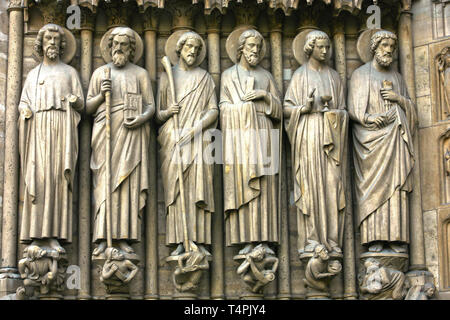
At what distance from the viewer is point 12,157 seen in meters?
14.2

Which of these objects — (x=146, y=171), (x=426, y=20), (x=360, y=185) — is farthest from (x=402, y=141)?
(x=146, y=171)

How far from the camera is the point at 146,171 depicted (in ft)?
46.2

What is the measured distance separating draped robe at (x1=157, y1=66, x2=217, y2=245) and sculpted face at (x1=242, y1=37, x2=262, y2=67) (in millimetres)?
536

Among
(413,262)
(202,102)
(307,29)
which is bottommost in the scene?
(413,262)

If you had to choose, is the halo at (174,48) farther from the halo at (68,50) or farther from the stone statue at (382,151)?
the stone statue at (382,151)

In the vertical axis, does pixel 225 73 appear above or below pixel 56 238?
above

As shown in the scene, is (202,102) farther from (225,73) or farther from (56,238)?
(56,238)

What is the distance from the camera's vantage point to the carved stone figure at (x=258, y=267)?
45.3 ft

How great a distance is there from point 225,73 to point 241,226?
1.84 m

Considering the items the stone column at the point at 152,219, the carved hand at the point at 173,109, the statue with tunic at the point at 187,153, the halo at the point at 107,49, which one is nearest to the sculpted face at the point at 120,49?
the halo at the point at 107,49

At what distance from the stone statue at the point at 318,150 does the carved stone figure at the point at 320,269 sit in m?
0.12

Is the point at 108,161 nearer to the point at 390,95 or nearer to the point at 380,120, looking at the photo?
the point at 380,120

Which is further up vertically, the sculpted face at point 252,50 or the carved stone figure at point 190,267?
the sculpted face at point 252,50

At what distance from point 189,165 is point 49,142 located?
159 centimetres
